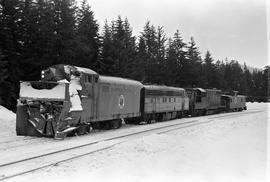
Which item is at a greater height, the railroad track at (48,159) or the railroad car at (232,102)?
the railroad car at (232,102)

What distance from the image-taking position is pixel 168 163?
1191 cm

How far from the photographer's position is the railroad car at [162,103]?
2989cm

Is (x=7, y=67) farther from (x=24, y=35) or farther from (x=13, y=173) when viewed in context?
(x=13, y=173)

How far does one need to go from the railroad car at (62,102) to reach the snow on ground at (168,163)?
12.2 ft

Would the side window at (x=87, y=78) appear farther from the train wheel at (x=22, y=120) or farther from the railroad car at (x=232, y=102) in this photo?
the railroad car at (x=232, y=102)

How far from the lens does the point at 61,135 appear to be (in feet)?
58.3

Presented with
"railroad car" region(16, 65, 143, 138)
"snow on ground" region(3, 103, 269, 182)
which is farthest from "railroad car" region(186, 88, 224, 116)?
"snow on ground" region(3, 103, 269, 182)

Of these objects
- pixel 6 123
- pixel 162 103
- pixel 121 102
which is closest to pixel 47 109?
pixel 6 123

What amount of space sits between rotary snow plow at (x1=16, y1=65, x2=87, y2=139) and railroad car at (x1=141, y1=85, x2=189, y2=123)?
11.7 meters

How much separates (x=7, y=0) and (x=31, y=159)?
26.3 metres

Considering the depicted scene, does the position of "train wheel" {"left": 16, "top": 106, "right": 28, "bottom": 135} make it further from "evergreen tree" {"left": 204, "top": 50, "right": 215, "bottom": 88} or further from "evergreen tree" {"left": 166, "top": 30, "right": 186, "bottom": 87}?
"evergreen tree" {"left": 204, "top": 50, "right": 215, "bottom": 88}

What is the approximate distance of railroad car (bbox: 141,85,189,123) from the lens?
98.1ft

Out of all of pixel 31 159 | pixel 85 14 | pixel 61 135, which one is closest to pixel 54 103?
pixel 61 135

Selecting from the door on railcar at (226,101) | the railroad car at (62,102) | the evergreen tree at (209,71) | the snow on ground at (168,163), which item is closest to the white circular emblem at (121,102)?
the railroad car at (62,102)
